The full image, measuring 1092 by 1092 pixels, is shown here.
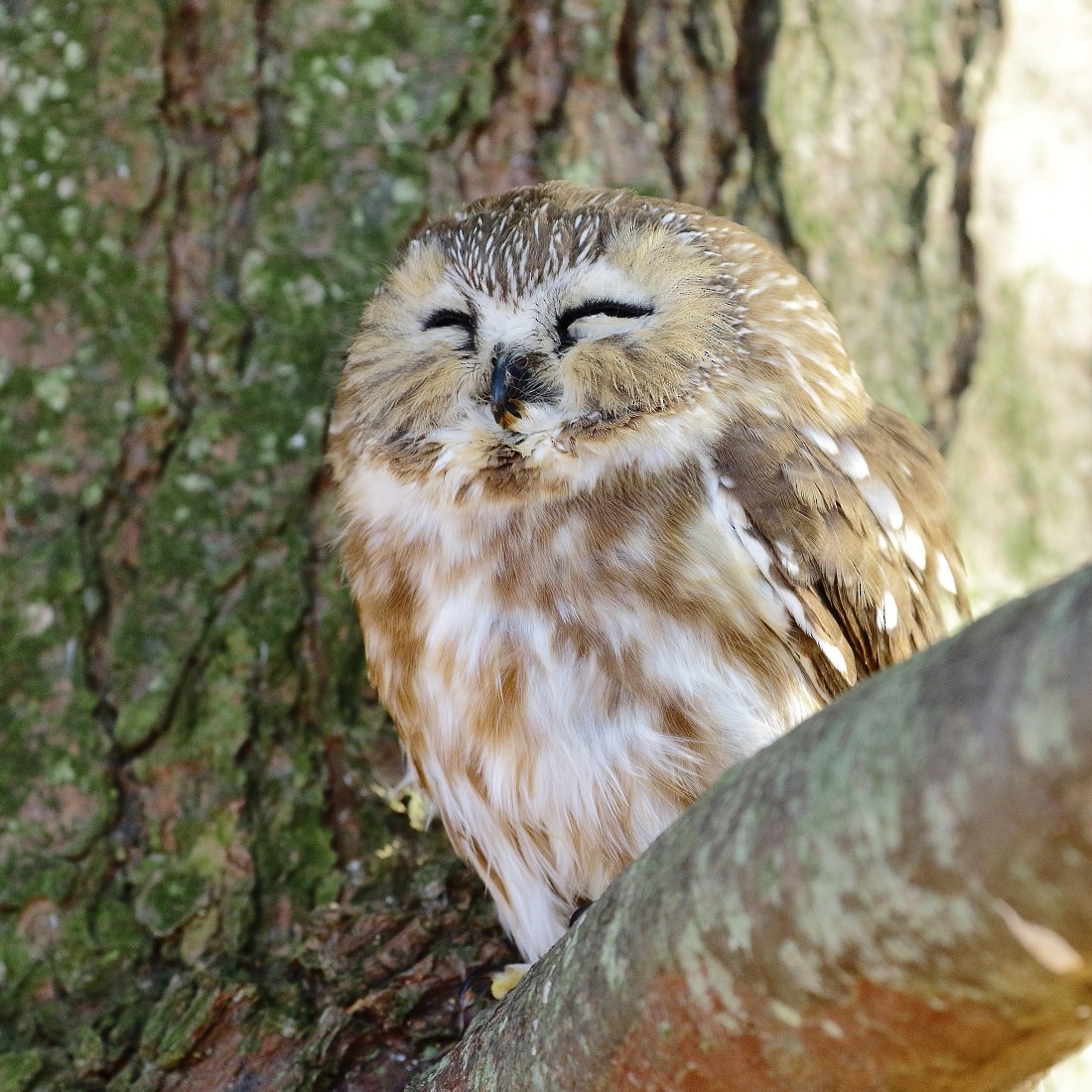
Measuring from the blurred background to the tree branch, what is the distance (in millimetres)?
1057

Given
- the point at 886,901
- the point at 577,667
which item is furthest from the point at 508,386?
the point at 886,901

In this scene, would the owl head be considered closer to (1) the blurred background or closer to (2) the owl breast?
(2) the owl breast

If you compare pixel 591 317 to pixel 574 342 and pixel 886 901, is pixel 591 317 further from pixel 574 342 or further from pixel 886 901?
pixel 886 901

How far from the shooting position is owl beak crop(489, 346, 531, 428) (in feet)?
7.09

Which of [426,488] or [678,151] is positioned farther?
[678,151]

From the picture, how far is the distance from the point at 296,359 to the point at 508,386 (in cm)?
64

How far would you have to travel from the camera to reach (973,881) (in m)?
0.83

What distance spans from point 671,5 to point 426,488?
141 centimetres

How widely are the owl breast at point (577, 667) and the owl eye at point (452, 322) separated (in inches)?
13.1

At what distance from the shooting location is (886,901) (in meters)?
0.89

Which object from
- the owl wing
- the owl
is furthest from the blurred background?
the owl wing

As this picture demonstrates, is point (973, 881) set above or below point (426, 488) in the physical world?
below

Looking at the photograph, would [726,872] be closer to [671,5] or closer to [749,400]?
[749,400]

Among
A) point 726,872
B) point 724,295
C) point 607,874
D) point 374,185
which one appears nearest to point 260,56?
point 374,185
